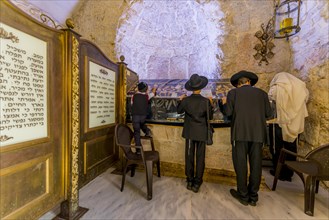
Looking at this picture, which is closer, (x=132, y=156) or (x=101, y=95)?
(x=132, y=156)

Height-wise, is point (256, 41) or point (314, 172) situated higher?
point (256, 41)

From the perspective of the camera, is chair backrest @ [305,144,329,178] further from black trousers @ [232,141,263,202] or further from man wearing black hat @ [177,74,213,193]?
man wearing black hat @ [177,74,213,193]

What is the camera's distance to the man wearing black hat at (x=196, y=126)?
7.22ft

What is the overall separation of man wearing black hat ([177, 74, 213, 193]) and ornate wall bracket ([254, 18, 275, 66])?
167 cm

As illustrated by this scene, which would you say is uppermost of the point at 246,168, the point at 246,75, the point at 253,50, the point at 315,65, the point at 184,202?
the point at 253,50

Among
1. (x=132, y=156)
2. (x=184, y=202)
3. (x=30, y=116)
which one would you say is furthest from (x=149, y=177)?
(x=30, y=116)

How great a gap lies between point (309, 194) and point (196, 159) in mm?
1270

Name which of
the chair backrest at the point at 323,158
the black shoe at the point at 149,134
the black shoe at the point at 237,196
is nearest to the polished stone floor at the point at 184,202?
the black shoe at the point at 237,196

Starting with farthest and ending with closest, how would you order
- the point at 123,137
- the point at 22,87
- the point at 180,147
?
the point at 180,147 → the point at 123,137 → the point at 22,87

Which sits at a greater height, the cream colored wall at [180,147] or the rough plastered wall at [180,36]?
the rough plastered wall at [180,36]

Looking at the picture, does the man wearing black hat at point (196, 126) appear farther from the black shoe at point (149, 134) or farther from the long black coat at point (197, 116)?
the black shoe at point (149, 134)

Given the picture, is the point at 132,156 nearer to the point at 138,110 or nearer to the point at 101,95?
the point at 138,110

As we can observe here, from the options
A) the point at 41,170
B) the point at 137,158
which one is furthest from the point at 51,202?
the point at 137,158

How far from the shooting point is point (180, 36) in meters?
4.05
